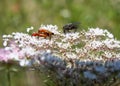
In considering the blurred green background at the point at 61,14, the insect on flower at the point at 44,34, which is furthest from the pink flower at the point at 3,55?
the blurred green background at the point at 61,14

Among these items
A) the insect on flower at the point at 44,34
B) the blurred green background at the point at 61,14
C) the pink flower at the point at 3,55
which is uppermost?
the blurred green background at the point at 61,14

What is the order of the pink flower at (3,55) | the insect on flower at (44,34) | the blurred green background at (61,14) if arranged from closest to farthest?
the insect on flower at (44,34), the pink flower at (3,55), the blurred green background at (61,14)

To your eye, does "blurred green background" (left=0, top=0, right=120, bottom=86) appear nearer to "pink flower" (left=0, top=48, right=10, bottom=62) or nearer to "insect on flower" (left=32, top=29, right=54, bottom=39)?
"pink flower" (left=0, top=48, right=10, bottom=62)

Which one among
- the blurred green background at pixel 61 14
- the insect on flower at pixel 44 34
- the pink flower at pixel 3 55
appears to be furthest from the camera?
the blurred green background at pixel 61 14

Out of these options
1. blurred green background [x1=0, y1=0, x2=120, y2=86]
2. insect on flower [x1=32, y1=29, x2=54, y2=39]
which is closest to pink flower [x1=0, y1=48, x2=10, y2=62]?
insect on flower [x1=32, y1=29, x2=54, y2=39]

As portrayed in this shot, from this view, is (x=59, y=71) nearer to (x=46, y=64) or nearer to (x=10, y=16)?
(x=46, y=64)

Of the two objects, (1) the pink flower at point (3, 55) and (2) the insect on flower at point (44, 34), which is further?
(1) the pink flower at point (3, 55)

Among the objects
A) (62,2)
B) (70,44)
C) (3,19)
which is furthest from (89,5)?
(70,44)

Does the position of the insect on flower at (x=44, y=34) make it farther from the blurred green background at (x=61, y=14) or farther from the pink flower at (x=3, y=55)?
the blurred green background at (x=61, y=14)
